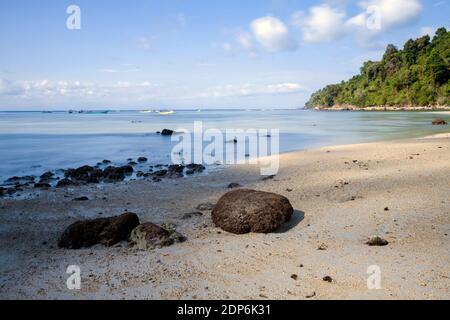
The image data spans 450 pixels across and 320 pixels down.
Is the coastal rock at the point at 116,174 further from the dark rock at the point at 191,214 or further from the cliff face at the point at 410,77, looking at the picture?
the cliff face at the point at 410,77

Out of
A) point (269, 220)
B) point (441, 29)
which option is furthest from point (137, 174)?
point (441, 29)

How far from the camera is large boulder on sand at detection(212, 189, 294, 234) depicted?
25.8ft

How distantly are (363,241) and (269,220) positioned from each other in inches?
75.3

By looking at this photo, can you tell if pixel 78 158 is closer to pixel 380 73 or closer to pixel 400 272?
pixel 400 272

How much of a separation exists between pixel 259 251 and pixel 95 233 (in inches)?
135

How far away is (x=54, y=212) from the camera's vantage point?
407 inches

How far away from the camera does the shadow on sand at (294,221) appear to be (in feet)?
26.5

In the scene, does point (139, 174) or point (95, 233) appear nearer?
point (95, 233)

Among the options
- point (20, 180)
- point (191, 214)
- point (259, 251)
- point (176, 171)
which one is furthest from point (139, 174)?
point (259, 251)

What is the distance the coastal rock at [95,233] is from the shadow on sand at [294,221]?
330 centimetres

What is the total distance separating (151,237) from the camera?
7.36 meters

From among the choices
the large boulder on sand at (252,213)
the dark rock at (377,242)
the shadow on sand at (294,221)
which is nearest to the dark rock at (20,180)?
the large boulder on sand at (252,213)

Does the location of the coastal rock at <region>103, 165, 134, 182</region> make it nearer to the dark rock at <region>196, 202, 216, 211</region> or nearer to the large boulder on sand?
the dark rock at <region>196, 202, 216, 211</region>

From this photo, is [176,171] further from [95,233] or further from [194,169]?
[95,233]
